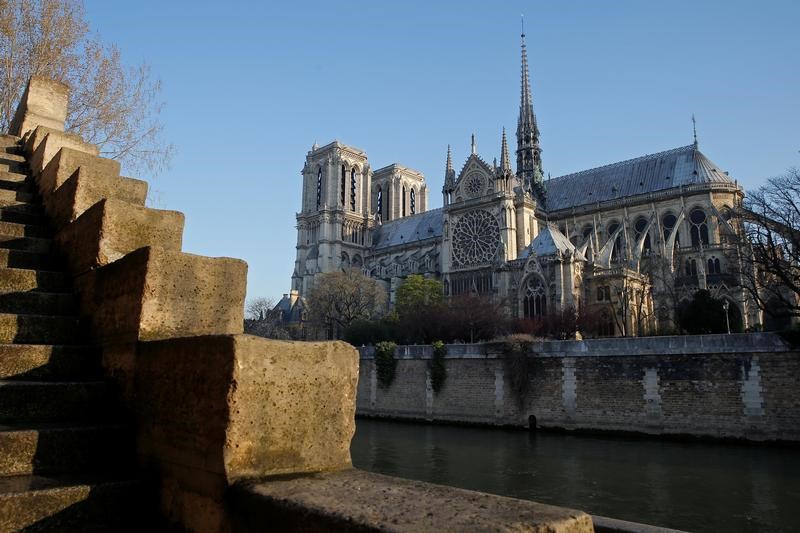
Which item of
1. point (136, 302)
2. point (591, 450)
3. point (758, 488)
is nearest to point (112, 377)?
point (136, 302)

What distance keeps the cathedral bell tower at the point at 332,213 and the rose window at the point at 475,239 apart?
18.7m

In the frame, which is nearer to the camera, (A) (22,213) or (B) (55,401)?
(B) (55,401)

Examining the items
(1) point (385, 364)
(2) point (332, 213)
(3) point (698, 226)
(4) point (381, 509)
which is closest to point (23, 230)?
(4) point (381, 509)

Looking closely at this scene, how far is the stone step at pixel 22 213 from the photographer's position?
530 centimetres

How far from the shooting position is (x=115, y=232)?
392 cm

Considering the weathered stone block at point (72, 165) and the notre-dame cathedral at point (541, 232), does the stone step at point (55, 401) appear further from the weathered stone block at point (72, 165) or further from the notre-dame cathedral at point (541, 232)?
the notre-dame cathedral at point (541, 232)

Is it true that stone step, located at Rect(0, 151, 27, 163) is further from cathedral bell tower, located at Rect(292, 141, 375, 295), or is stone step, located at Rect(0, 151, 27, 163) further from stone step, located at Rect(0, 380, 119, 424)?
cathedral bell tower, located at Rect(292, 141, 375, 295)

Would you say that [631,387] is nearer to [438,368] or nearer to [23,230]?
[438,368]

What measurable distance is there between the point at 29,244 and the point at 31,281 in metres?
0.81

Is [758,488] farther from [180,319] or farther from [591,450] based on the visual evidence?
[180,319]

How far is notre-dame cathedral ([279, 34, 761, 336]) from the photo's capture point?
41.1 metres

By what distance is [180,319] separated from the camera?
3.34m

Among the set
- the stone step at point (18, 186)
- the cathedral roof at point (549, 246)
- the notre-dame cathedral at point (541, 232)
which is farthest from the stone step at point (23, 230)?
the cathedral roof at point (549, 246)

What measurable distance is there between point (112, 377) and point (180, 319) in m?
0.55
